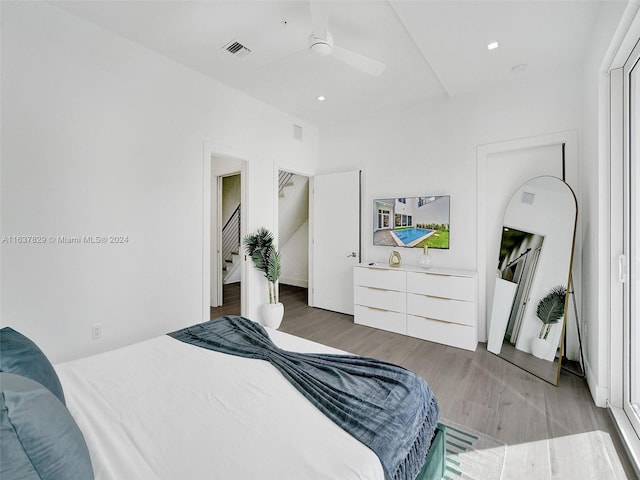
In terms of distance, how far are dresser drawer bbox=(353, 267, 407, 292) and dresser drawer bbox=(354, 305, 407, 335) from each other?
320 mm

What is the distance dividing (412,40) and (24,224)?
3.35 meters

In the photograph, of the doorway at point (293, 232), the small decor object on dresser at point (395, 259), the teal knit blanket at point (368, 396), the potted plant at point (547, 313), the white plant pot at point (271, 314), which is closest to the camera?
the teal knit blanket at point (368, 396)

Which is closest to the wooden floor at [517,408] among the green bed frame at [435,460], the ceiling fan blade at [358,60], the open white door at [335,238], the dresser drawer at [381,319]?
the dresser drawer at [381,319]

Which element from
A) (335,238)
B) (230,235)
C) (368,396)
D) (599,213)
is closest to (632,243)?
(599,213)

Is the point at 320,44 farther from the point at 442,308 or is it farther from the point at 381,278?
the point at 442,308

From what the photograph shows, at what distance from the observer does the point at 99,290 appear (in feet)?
8.21

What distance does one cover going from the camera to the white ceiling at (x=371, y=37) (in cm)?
216

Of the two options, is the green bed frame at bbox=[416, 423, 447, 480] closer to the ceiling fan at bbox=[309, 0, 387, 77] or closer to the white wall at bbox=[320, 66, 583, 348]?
the white wall at bbox=[320, 66, 583, 348]

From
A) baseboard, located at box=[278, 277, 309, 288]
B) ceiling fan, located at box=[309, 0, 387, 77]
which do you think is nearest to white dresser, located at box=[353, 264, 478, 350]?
ceiling fan, located at box=[309, 0, 387, 77]

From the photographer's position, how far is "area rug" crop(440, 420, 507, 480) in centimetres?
158

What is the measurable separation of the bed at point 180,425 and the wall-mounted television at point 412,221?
101 inches

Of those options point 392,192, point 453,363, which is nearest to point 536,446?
point 453,363

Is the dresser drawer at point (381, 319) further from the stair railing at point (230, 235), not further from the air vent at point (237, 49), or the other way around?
the stair railing at point (230, 235)

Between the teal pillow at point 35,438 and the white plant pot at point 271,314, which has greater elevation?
the teal pillow at point 35,438
